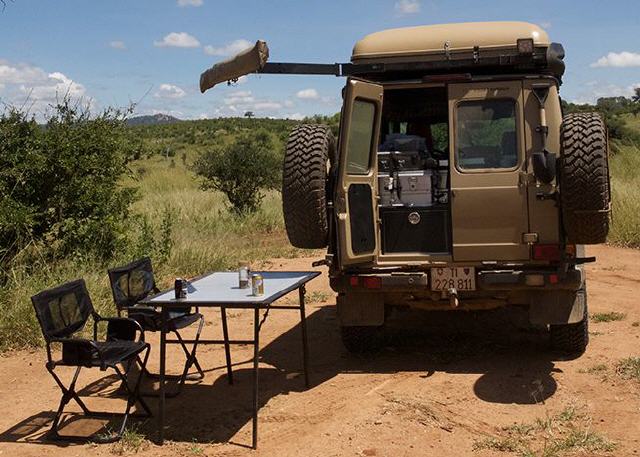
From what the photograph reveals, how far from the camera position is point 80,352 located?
193 inches

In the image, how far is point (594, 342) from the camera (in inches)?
265

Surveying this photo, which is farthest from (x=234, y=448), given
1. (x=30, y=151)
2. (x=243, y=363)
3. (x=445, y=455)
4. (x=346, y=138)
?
(x=30, y=151)

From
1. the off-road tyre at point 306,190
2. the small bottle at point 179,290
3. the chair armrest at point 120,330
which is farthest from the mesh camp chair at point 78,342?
the off-road tyre at point 306,190

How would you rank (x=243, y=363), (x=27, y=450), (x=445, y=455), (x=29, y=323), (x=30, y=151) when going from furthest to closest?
(x=30, y=151) < (x=29, y=323) < (x=243, y=363) < (x=27, y=450) < (x=445, y=455)

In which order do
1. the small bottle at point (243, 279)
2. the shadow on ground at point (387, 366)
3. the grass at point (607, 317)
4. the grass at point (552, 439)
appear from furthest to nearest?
the grass at point (607, 317) < the small bottle at point (243, 279) < the shadow on ground at point (387, 366) < the grass at point (552, 439)

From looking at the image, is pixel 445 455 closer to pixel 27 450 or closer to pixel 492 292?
pixel 492 292

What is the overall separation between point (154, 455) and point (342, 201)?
231 centimetres

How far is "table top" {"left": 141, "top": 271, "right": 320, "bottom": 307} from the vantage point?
4.76 metres

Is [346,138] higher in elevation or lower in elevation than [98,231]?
higher

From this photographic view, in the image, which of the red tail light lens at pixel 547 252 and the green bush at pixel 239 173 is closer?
the red tail light lens at pixel 547 252

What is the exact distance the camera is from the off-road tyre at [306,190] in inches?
230

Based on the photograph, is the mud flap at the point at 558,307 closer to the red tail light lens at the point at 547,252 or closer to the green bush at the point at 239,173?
the red tail light lens at the point at 547,252

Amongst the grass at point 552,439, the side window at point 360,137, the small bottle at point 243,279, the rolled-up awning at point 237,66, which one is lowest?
the grass at point 552,439

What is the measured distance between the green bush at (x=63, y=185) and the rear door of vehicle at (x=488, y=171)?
15.6 feet
